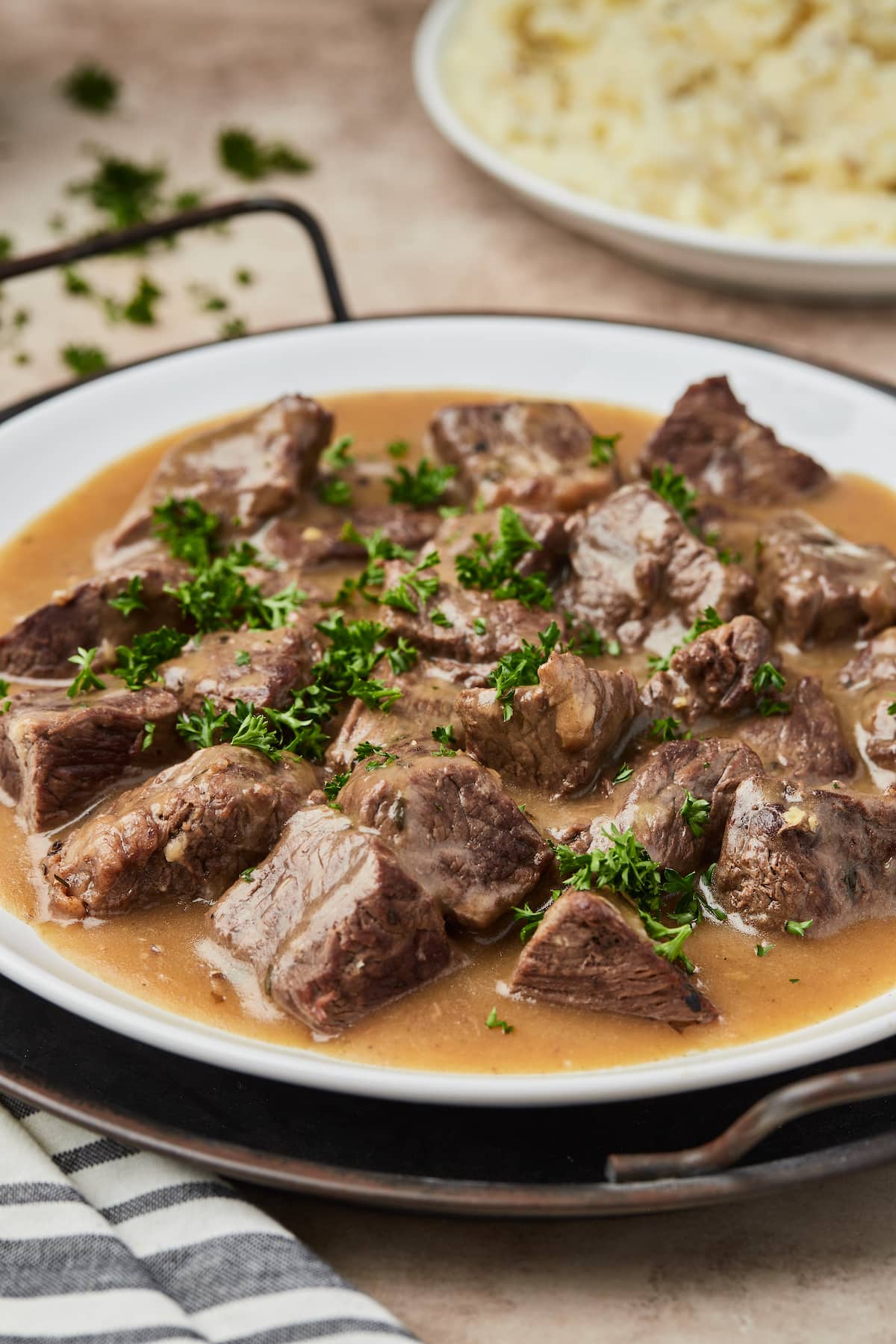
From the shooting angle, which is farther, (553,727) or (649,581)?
(649,581)

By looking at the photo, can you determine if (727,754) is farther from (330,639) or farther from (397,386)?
(397,386)

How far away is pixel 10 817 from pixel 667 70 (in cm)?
652

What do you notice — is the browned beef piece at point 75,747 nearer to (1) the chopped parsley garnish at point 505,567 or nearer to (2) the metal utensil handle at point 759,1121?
(1) the chopped parsley garnish at point 505,567

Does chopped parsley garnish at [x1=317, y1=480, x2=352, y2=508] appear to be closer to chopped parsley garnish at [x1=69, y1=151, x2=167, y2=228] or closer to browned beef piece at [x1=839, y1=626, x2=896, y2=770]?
browned beef piece at [x1=839, y1=626, x2=896, y2=770]

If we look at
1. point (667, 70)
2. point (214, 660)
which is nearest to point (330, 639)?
point (214, 660)

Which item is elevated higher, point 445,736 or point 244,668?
point 244,668

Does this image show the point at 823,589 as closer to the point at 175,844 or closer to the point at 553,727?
the point at 553,727

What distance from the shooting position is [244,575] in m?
5.88

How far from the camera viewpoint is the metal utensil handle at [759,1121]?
3592mm

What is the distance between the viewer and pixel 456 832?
4.62 m

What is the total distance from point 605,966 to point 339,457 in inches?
125

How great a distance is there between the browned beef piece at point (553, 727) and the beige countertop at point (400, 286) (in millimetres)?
1196

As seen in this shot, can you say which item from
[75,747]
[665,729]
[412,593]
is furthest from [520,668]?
[75,747]

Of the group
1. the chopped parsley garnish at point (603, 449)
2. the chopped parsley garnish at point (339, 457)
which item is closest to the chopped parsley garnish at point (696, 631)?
the chopped parsley garnish at point (603, 449)
